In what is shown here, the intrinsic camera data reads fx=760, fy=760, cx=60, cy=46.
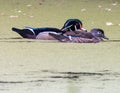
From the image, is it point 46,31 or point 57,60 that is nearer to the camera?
point 57,60

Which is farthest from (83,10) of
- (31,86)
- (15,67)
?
(31,86)

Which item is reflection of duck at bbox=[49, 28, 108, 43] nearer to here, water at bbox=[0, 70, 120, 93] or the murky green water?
the murky green water

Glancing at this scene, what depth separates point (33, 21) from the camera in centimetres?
832

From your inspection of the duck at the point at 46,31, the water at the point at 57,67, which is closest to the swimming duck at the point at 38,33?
the duck at the point at 46,31

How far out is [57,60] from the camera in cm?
539

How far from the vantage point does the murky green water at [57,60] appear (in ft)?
14.5

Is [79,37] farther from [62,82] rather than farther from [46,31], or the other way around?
[62,82]

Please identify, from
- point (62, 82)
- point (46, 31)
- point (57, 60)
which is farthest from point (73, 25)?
point (62, 82)

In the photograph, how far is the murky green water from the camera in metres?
4.41

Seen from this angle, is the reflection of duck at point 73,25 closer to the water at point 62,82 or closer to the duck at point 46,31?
the duck at point 46,31

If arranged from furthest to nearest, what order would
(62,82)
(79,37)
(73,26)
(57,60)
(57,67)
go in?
(73,26) < (79,37) < (57,60) < (57,67) < (62,82)

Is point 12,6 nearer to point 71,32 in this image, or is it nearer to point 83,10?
point 83,10

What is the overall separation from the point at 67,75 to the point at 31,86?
1.54ft

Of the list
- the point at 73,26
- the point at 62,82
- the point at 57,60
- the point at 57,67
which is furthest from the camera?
the point at 73,26
